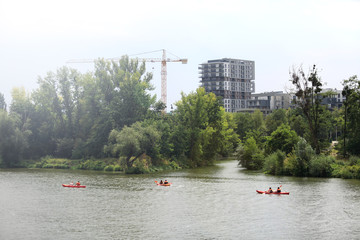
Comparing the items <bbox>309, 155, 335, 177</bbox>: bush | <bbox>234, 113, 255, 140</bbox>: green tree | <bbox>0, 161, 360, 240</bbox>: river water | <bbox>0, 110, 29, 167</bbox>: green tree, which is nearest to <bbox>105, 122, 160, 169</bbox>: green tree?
<bbox>0, 161, 360, 240</bbox>: river water

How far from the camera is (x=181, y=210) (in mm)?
45844

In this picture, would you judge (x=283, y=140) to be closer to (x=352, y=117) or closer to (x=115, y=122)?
(x=352, y=117)

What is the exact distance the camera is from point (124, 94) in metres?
101

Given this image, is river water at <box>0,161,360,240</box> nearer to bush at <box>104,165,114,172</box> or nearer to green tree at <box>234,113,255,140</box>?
bush at <box>104,165,114,172</box>

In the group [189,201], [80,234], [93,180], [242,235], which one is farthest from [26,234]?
[93,180]

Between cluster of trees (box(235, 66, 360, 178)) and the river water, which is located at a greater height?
cluster of trees (box(235, 66, 360, 178))

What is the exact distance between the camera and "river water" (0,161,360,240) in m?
36.7

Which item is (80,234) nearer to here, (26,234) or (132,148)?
(26,234)

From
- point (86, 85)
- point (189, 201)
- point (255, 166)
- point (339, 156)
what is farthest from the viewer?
point (86, 85)

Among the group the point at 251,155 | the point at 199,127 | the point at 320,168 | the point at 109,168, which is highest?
the point at 199,127

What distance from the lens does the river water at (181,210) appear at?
3672 cm

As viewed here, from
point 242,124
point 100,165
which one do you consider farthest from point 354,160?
point 242,124

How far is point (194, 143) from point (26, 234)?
68537mm

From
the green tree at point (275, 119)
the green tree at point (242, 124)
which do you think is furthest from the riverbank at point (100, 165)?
the green tree at point (275, 119)
